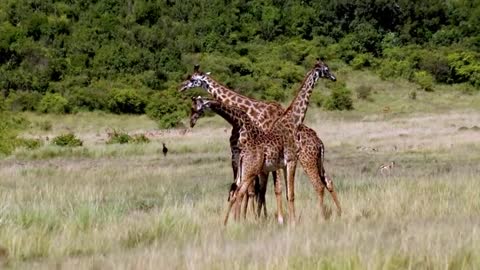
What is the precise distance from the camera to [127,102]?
167 feet

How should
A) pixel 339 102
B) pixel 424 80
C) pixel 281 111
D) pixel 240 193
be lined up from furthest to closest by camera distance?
pixel 424 80 → pixel 339 102 → pixel 281 111 → pixel 240 193

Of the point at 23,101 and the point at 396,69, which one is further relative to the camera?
A: the point at 396,69

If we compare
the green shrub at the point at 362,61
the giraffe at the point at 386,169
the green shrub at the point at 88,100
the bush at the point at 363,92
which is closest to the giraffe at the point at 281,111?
the giraffe at the point at 386,169

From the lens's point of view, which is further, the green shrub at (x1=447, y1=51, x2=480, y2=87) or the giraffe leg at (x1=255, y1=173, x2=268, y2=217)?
the green shrub at (x1=447, y1=51, x2=480, y2=87)

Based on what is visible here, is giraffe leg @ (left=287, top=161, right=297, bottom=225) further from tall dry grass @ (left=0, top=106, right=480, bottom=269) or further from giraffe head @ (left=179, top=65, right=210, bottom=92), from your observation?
giraffe head @ (left=179, top=65, right=210, bottom=92)

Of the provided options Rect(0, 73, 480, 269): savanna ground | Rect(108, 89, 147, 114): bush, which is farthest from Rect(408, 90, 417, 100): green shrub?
Rect(0, 73, 480, 269): savanna ground

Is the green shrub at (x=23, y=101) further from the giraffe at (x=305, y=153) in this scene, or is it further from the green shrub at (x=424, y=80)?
the giraffe at (x=305, y=153)

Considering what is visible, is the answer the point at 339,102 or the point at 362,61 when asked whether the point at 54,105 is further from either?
the point at 362,61

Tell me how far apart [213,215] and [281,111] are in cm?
276

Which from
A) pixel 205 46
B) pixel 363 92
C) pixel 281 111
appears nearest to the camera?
pixel 281 111

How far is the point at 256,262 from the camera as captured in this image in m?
6.60

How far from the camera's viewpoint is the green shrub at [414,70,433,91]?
57969 mm

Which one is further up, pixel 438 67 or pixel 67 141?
pixel 438 67

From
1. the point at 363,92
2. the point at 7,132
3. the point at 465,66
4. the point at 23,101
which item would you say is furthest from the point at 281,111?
the point at 465,66
